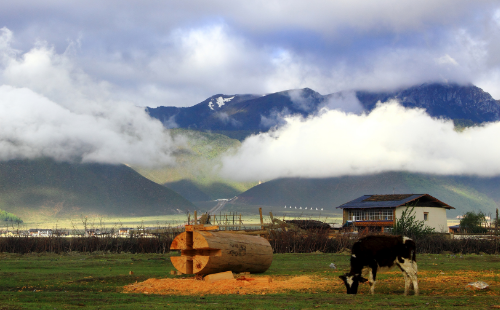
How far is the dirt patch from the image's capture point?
52.7 feet

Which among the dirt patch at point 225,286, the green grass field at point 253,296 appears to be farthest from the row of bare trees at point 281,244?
the dirt patch at point 225,286

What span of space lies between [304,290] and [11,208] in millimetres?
172734

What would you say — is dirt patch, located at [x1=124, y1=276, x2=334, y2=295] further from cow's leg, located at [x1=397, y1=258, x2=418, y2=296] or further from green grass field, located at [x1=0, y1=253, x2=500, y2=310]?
cow's leg, located at [x1=397, y1=258, x2=418, y2=296]

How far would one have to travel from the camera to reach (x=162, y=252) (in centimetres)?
3975

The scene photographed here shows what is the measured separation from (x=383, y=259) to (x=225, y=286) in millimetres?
5065

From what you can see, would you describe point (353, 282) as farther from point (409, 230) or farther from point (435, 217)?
point (435, 217)

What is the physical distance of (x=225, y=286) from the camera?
16734 millimetres

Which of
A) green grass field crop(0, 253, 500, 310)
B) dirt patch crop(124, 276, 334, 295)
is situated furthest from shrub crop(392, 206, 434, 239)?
dirt patch crop(124, 276, 334, 295)

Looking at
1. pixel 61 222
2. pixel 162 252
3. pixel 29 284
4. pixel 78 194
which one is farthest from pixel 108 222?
pixel 29 284

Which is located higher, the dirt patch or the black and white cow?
the black and white cow

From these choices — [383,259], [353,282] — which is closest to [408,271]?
[383,259]

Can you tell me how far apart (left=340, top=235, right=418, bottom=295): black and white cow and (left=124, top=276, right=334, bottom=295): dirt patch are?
5.17ft

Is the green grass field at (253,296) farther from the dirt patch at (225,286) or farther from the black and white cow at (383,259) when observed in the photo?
the dirt patch at (225,286)

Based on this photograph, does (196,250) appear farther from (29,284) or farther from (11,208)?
(11,208)
